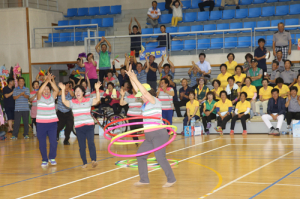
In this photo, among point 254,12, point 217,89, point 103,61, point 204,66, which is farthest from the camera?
point 254,12

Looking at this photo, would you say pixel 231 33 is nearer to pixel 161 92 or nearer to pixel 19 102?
pixel 161 92

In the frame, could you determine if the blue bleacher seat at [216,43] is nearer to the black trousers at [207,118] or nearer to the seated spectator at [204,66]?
the seated spectator at [204,66]

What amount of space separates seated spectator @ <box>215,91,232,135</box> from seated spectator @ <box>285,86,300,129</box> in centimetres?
193

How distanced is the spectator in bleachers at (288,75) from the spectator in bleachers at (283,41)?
971mm

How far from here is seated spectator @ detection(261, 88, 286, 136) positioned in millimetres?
13195

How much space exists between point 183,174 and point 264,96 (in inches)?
307

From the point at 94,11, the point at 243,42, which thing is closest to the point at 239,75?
the point at 243,42

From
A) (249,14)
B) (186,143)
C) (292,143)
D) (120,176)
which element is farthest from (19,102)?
(249,14)

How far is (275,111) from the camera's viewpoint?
13.4 m

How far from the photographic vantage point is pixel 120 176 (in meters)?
7.37

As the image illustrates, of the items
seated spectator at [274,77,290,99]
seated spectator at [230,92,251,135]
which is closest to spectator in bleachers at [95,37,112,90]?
seated spectator at [230,92,251,135]

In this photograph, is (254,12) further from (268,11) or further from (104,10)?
(104,10)

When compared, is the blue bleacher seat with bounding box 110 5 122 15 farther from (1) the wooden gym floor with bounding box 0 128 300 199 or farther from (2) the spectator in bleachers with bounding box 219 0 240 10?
(1) the wooden gym floor with bounding box 0 128 300 199

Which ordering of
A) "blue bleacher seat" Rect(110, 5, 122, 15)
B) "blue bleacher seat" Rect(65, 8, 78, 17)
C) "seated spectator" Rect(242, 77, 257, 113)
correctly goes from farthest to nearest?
"blue bleacher seat" Rect(65, 8, 78, 17) < "blue bleacher seat" Rect(110, 5, 122, 15) < "seated spectator" Rect(242, 77, 257, 113)
